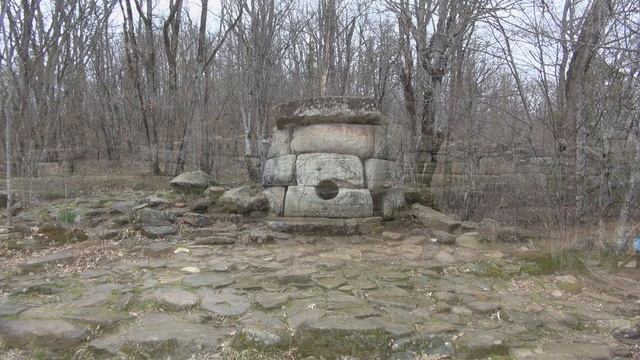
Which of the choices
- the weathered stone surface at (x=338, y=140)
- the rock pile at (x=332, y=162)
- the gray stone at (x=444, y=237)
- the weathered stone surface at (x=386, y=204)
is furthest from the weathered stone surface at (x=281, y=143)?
the gray stone at (x=444, y=237)

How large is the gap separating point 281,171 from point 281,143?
0.41m

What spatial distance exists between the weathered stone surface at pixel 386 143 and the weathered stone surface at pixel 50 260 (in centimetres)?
343

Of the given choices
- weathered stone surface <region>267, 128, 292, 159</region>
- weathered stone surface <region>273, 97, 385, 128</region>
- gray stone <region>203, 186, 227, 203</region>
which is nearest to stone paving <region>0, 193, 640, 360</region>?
weathered stone surface <region>267, 128, 292, 159</region>

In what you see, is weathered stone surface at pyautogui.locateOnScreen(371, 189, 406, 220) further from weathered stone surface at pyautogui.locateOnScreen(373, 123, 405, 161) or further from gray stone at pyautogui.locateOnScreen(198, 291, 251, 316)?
gray stone at pyautogui.locateOnScreen(198, 291, 251, 316)

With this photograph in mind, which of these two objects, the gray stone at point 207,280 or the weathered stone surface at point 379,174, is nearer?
the gray stone at point 207,280

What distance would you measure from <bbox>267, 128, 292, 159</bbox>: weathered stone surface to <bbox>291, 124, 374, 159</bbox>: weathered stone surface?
0.24 meters

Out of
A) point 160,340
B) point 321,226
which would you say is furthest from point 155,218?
point 160,340

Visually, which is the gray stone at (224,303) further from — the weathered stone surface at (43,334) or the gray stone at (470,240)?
the gray stone at (470,240)

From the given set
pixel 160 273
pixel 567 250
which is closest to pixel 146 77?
pixel 160 273

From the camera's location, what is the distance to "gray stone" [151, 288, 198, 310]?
317cm

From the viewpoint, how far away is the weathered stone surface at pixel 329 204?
5406 millimetres

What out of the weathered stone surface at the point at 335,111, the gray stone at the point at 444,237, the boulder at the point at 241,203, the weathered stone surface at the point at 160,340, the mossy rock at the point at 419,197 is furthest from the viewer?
the mossy rock at the point at 419,197

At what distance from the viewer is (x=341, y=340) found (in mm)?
2738

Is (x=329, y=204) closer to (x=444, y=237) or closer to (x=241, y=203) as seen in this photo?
(x=444, y=237)
